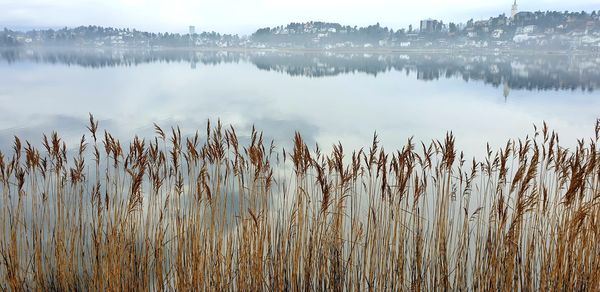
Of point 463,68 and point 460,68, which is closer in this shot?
point 463,68

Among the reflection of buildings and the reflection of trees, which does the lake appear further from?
the reflection of trees

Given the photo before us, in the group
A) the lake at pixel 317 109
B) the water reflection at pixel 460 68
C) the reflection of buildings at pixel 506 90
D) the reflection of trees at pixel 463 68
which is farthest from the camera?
the reflection of trees at pixel 463 68

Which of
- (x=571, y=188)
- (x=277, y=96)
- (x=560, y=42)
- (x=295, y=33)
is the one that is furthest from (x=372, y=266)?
Answer: (x=295, y=33)

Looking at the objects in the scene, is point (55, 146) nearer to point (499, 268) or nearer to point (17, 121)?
point (499, 268)

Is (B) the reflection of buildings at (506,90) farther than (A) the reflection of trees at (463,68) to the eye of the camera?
No

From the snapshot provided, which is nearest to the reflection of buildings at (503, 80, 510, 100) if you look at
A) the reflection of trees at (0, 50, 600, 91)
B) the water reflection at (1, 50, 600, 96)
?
the water reflection at (1, 50, 600, 96)

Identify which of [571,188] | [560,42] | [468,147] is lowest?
[468,147]

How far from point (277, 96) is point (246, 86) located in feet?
22.5

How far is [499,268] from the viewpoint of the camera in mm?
3893

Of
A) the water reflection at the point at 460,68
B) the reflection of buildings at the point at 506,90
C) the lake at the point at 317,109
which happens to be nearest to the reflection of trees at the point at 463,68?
the water reflection at the point at 460,68

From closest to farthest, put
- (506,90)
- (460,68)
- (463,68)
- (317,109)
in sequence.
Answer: (317,109)
(506,90)
(463,68)
(460,68)

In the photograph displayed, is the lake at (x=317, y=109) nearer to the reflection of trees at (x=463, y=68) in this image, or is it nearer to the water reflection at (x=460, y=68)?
the reflection of trees at (x=463, y=68)

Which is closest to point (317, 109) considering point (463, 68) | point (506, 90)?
point (506, 90)

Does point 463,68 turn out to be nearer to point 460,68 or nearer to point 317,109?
point 460,68
